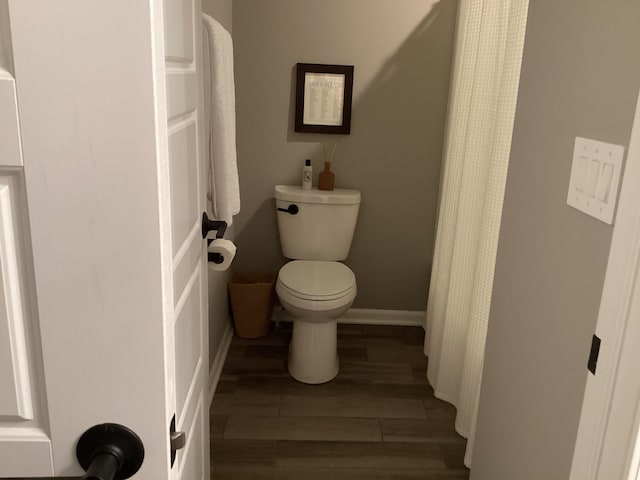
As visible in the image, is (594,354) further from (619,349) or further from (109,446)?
(109,446)

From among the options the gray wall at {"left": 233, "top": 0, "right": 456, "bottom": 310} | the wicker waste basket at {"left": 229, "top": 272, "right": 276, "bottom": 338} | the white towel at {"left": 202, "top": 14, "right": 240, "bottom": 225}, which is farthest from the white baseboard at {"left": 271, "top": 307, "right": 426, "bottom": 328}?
the white towel at {"left": 202, "top": 14, "right": 240, "bottom": 225}

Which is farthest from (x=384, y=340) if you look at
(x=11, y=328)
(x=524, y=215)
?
(x=11, y=328)

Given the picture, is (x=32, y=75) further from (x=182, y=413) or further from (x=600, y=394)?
(x=600, y=394)

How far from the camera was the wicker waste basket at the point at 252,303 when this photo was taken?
286 cm

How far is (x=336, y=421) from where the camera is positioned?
2.28 metres

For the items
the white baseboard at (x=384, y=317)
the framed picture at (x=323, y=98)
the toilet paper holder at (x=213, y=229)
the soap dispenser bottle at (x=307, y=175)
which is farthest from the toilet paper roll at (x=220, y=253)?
the white baseboard at (x=384, y=317)

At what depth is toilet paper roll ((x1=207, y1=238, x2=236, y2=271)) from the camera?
142cm

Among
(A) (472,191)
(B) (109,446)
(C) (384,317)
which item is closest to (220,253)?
(B) (109,446)

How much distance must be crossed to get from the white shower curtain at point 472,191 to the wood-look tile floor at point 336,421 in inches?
4.6

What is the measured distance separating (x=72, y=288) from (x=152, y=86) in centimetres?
25

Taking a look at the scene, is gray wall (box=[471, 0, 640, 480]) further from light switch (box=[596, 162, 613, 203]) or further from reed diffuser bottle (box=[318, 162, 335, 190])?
reed diffuser bottle (box=[318, 162, 335, 190])

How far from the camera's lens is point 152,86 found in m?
0.57

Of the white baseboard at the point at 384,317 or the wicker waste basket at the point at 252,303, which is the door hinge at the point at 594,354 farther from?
the white baseboard at the point at 384,317

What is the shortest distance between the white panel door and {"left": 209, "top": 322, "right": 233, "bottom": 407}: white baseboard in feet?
5.86
